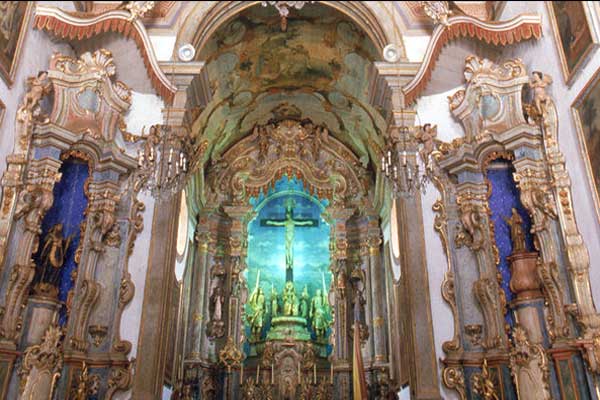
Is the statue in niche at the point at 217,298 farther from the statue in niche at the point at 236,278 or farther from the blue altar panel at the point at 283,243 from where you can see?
the blue altar panel at the point at 283,243

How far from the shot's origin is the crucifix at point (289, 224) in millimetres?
14445

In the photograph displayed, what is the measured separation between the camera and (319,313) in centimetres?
1381

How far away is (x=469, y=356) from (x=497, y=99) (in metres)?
4.18

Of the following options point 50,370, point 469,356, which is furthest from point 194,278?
point 469,356

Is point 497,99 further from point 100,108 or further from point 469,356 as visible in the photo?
point 100,108

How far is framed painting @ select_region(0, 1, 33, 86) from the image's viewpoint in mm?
7754

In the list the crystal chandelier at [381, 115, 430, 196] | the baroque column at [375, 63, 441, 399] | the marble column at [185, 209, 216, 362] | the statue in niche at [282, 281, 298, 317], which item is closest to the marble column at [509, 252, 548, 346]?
the baroque column at [375, 63, 441, 399]

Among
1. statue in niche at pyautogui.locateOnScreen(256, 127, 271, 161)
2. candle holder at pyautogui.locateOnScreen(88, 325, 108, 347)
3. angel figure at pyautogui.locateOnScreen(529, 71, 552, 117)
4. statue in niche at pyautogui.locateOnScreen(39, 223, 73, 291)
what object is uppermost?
statue in niche at pyautogui.locateOnScreen(256, 127, 271, 161)

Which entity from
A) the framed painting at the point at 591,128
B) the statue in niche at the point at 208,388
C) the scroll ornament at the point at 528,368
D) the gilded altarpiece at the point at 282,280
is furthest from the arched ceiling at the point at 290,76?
the scroll ornament at the point at 528,368

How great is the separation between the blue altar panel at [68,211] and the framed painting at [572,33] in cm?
781

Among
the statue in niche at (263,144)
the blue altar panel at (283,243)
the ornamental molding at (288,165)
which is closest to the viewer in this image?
the ornamental molding at (288,165)

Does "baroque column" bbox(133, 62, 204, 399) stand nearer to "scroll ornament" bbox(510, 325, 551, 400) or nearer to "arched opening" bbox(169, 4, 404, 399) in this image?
"arched opening" bbox(169, 4, 404, 399)

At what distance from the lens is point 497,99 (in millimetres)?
8953

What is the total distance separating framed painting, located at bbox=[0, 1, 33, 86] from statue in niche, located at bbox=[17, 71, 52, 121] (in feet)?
1.30
